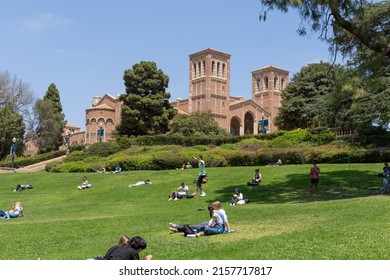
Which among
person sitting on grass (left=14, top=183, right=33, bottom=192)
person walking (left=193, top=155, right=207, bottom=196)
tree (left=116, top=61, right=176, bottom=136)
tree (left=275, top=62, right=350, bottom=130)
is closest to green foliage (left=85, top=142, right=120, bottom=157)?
tree (left=116, top=61, right=176, bottom=136)

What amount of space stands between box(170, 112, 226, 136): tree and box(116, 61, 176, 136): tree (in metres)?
1.95

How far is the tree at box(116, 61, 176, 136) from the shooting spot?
60.2 metres

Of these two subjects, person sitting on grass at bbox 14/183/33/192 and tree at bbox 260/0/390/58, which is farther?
person sitting on grass at bbox 14/183/33/192

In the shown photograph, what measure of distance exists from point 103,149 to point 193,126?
1676 cm

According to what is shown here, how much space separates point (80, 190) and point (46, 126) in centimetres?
4592

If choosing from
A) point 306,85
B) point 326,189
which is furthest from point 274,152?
point 306,85

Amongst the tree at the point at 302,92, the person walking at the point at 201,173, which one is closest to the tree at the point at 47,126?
the tree at the point at 302,92

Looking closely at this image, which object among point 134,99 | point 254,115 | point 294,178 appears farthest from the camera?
point 254,115

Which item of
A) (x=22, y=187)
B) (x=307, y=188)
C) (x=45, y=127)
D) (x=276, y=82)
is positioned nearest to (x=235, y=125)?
(x=276, y=82)

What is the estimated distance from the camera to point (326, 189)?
2008 cm

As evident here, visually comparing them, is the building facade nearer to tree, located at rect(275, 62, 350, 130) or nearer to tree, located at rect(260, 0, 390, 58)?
tree, located at rect(275, 62, 350, 130)

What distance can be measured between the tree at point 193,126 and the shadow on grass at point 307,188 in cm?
3542

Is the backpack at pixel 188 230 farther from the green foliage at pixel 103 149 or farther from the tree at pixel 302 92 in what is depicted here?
the tree at pixel 302 92
